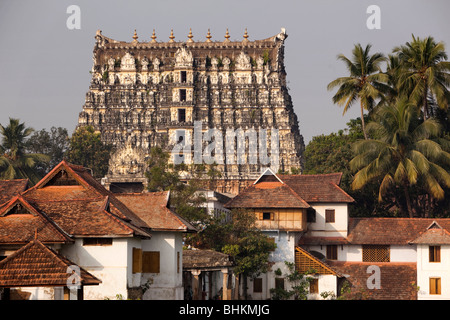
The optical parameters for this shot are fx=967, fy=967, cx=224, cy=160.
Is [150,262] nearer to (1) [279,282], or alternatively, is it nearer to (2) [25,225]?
(2) [25,225]

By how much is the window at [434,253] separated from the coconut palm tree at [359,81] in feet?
56.1

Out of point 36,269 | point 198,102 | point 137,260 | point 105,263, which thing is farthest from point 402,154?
point 198,102

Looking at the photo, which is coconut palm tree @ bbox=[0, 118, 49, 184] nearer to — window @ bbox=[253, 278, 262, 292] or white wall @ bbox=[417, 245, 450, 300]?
window @ bbox=[253, 278, 262, 292]

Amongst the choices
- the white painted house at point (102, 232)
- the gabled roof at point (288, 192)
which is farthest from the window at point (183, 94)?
the white painted house at point (102, 232)

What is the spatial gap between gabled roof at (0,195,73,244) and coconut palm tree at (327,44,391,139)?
34773mm

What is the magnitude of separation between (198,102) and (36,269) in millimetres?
68500

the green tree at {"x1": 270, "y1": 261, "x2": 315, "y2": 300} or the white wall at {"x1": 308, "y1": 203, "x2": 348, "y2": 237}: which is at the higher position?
the white wall at {"x1": 308, "y1": 203, "x2": 348, "y2": 237}

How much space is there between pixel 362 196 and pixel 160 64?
4477cm

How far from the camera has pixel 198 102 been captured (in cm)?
10381

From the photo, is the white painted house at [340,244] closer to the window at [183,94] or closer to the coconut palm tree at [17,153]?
the coconut palm tree at [17,153]

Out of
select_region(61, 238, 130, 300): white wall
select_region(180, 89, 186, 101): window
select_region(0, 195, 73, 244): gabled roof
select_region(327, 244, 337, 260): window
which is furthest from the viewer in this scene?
select_region(180, 89, 186, 101): window

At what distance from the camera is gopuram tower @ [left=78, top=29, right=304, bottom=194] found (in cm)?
10069

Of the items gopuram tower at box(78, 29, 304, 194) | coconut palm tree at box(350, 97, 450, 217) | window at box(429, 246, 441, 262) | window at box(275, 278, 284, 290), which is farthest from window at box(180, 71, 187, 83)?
window at box(429, 246, 441, 262)
